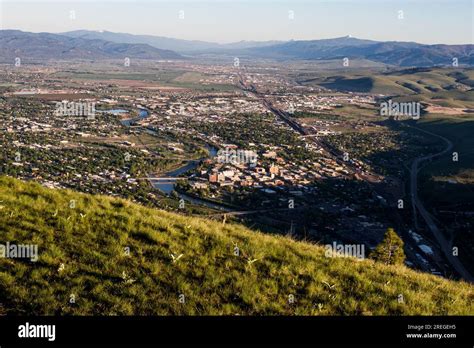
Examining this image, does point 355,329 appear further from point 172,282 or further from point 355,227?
point 355,227

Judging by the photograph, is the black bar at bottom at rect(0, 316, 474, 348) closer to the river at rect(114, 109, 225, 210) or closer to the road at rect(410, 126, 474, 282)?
the road at rect(410, 126, 474, 282)

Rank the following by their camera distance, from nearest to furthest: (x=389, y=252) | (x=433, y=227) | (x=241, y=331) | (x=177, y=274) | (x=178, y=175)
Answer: (x=241, y=331) < (x=177, y=274) < (x=389, y=252) < (x=433, y=227) < (x=178, y=175)

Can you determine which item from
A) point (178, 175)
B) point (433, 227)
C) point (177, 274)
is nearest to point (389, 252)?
point (177, 274)

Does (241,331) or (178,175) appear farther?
(178,175)

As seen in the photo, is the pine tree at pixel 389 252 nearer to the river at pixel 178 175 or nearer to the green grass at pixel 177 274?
the green grass at pixel 177 274

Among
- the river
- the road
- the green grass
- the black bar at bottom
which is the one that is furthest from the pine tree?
the river

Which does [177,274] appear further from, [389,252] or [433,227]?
[433,227]

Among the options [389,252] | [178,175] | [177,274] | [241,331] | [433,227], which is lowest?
[433,227]

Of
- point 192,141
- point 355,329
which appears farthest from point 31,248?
point 192,141

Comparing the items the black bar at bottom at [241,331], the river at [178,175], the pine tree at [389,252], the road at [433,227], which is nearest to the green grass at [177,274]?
the black bar at bottom at [241,331]
